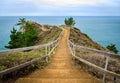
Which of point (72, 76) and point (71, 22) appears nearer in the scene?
point (72, 76)

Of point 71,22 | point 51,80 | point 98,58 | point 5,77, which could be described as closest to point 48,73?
point 51,80

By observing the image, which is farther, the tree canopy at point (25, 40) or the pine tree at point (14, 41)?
the pine tree at point (14, 41)

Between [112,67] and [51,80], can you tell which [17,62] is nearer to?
→ [51,80]

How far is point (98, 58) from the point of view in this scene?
11820mm

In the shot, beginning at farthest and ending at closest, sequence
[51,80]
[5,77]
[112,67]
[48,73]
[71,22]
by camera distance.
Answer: [71,22] → [112,67] → [48,73] → [51,80] → [5,77]

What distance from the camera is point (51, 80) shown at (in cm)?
847

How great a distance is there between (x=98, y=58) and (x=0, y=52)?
640cm

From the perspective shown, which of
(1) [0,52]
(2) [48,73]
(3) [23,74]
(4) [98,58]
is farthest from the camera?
(4) [98,58]

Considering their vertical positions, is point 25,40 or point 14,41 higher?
point 25,40

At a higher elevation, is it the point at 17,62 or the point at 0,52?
the point at 0,52

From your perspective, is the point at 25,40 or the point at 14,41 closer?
the point at 25,40

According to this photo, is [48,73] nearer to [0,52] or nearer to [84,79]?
[84,79]

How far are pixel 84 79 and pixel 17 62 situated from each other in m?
2.76

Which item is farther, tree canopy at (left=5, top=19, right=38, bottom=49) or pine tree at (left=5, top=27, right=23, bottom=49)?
pine tree at (left=5, top=27, right=23, bottom=49)
